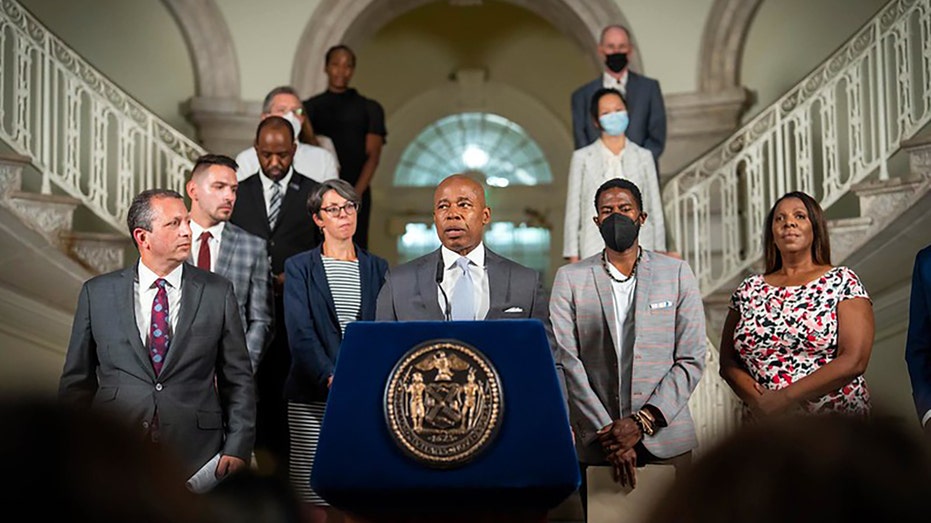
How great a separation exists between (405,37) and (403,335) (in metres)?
12.2

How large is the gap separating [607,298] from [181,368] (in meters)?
1.62

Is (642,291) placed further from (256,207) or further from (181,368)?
(256,207)

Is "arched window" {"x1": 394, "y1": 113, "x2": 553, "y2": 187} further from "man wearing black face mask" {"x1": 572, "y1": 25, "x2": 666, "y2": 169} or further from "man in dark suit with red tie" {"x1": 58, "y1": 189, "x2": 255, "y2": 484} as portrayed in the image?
"man in dark suit with red tie" {"x1": 58, "y1": 189, "x2": 255, "y2": 484}

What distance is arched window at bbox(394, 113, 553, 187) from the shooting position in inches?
606

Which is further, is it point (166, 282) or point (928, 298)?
point (166, 282)

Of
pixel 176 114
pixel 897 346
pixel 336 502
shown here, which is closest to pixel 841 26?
pixel 897 346

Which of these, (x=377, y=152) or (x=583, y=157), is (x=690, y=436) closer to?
(x=583, y=157)

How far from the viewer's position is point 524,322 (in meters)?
Answer: 3.46

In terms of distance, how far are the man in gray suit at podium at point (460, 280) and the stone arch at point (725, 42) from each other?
20.9 feet

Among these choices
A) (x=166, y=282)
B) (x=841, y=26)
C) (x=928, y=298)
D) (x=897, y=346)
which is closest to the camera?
(x=928, y=298)

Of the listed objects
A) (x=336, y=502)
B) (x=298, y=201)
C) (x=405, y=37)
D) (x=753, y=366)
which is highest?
(x=405, y=37)

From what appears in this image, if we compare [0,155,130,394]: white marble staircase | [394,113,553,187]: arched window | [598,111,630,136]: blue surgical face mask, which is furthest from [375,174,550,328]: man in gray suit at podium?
[394,113,553,187]: arched window

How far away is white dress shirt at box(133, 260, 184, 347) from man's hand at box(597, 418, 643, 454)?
5.27 feet

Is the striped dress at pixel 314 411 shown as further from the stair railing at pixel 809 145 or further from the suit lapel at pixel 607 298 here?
the stair railing at pixel 809 145
